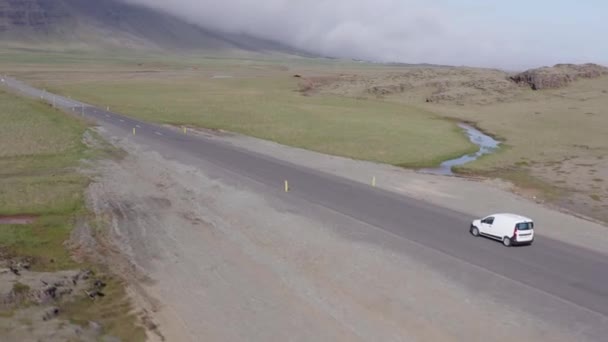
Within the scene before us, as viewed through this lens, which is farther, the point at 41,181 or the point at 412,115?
the point at 412,115

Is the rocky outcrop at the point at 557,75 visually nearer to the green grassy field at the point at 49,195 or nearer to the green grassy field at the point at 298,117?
the green grassy field at the point at 298,117

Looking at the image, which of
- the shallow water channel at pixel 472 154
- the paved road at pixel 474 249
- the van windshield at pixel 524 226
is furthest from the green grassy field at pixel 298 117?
the van windshield at pixel 524 226

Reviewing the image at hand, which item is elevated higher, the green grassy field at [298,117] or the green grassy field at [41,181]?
the green grassy field at [298,117]

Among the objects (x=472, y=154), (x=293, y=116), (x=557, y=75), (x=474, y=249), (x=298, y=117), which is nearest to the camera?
(x=474, y=249)

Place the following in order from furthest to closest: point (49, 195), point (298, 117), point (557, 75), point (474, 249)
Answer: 1. point (557, 75)
2. point (298, 117)
3. point (49, 195)
4. point (474, 249)

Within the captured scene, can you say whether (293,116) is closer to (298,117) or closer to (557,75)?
(298,117)

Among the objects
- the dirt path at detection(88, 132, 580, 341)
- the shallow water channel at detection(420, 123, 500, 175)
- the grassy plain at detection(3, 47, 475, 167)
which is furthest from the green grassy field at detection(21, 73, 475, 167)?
the dirt path at detection(88, 132, 580, 341)

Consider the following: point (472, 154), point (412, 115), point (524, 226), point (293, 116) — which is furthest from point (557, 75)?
point (524, 226)
